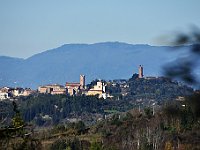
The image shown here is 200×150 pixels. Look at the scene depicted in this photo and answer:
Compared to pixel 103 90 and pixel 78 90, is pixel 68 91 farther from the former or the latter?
pixel 103 90

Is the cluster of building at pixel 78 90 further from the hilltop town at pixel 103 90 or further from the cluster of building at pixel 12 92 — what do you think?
the cluster of building at pixel 12 92

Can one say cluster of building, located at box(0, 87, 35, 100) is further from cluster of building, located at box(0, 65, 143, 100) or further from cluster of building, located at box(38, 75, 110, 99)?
cluster of building, located at box(38, 75, 110, 99)

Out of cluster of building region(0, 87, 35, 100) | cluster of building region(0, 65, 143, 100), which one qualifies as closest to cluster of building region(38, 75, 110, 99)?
cluster of building region(0, 65, 143, 100)

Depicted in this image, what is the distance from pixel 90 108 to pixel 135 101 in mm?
18681

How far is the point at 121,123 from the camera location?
263 feet

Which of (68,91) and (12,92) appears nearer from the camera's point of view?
(12,92)

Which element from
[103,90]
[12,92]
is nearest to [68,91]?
[103,90]

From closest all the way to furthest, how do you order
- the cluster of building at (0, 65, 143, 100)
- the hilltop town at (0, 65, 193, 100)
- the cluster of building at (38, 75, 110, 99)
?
the hilltop town at (0, 65, 193, 100), the cluster of building at (0, 65, 143, 100), the cluster of building at (38, 75, 110, 99)

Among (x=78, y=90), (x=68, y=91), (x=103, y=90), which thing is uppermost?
(x=78, y=90)

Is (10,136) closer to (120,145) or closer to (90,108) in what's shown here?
(120,145)

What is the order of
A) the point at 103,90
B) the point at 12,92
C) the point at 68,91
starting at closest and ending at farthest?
the point at 103,90 → the point at 12,92 → the point at 68,91

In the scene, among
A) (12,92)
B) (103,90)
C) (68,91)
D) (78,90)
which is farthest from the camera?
(78,90)

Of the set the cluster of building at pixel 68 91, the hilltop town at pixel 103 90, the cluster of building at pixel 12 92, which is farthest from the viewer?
the cluster of building at pixel 12 92

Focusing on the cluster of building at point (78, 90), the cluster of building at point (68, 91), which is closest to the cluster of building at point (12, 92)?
the cluster of building at point (68, 91)
